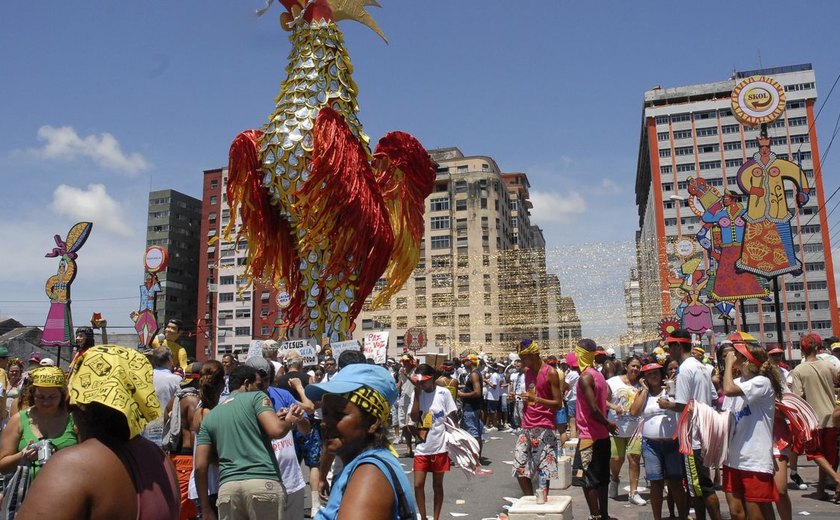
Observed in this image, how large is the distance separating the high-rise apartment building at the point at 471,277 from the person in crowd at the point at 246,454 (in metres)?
34.1

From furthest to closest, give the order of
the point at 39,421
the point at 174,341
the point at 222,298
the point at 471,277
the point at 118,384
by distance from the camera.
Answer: the point at 222,298
the point at 471,277
the point at 174,341
the point at 39,421
the point at 118,384

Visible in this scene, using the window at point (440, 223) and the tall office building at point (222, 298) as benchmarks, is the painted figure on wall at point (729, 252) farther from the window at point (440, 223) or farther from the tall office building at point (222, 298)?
the tall office building at point (222, 298)

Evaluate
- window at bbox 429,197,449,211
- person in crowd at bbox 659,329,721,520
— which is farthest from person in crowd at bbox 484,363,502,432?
window at bbox 429,197,449,211

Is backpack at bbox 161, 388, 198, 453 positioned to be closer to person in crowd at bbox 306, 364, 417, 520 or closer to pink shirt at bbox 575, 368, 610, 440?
person in crowd at bbox 306, 364, 417, 520

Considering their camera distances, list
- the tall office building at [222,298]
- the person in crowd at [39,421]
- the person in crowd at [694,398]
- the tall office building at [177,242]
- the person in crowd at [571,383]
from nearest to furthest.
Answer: the person in crowd at [39,421] → the person in crowd at [694,398] → the person in crowd at [571,383] → the tall office building at [222,298] → the tall office building at [177,242]

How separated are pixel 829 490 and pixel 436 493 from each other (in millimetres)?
5450

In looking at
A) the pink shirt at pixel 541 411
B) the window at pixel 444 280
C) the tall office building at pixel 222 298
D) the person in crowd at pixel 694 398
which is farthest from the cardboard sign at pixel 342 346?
the tall office building at pixel 222 298

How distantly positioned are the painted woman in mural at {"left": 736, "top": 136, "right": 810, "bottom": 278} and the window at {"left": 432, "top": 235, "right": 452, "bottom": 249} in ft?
176

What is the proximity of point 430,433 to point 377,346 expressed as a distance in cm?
804

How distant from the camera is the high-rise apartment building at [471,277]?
41.0m

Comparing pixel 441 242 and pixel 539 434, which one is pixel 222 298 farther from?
pixel 539 434

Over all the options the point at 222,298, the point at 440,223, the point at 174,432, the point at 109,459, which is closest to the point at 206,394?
the point at 174,432

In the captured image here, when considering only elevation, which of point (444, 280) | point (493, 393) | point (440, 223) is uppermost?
point (440, 223)

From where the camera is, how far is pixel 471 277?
54.2 meters
